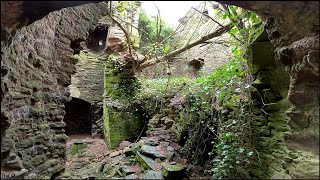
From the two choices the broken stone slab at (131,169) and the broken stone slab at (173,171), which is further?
the broken stone slab at (131,169)

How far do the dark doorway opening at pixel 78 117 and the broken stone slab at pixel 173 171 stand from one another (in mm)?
6398

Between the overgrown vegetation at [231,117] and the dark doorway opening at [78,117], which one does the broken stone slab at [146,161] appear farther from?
the dark doorway opening at [78,117]

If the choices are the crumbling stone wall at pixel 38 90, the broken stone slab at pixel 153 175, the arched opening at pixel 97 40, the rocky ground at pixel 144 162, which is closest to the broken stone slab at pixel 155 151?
the rocky ground at pixel 144 162

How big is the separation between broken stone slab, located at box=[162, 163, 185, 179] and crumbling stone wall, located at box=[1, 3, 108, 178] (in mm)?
1827

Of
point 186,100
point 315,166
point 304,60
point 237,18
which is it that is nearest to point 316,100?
point 304,60

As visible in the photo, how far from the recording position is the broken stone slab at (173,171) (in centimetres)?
452

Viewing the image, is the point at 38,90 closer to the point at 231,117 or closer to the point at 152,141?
the point at 231,117

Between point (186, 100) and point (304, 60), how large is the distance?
11.8 ft

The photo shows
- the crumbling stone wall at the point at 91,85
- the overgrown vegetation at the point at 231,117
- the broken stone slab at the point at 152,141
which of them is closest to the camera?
the overgrown vegetation at the point at 231,117

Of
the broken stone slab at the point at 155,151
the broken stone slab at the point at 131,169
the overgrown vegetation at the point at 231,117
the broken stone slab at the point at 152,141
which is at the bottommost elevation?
the broken stone slab at the point at 131,169

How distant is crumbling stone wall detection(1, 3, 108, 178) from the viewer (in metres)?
2.67

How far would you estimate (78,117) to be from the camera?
10.5 meters

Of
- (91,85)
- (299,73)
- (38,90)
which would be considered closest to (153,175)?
(38,90)

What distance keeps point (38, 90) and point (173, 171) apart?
2.64m
